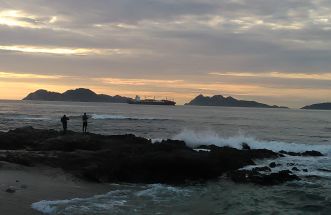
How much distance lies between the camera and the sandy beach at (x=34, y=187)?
14.2 m

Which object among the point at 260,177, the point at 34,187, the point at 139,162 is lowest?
the point at 260,177

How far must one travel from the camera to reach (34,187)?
56.0 feet

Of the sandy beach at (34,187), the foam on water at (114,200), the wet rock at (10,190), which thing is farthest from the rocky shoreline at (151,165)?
the wet rock at (10,190)

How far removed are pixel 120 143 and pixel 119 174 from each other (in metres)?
8.16

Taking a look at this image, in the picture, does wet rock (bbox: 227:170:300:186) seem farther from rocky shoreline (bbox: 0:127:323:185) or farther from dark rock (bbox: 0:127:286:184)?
dark rock (bbox: 0:127:286:184)

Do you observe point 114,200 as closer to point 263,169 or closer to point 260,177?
point 260,177

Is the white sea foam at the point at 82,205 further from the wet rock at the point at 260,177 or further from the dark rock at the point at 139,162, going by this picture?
the wet rock at the point at 260,177

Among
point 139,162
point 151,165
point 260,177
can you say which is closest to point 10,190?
point 139,162

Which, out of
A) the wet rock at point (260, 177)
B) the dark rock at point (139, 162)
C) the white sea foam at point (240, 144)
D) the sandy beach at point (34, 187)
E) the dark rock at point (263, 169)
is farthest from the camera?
the white sea foam at point (240, 144)

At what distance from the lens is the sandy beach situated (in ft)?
46.6

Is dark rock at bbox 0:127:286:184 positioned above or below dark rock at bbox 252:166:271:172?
above

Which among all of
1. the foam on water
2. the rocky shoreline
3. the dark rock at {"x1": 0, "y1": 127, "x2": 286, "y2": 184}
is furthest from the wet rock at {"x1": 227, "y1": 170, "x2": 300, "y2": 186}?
the foam on water

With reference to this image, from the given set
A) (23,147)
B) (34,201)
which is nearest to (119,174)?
(34,201)

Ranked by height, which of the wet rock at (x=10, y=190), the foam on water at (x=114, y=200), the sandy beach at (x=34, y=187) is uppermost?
the wet rock at (x=10, y=190)
